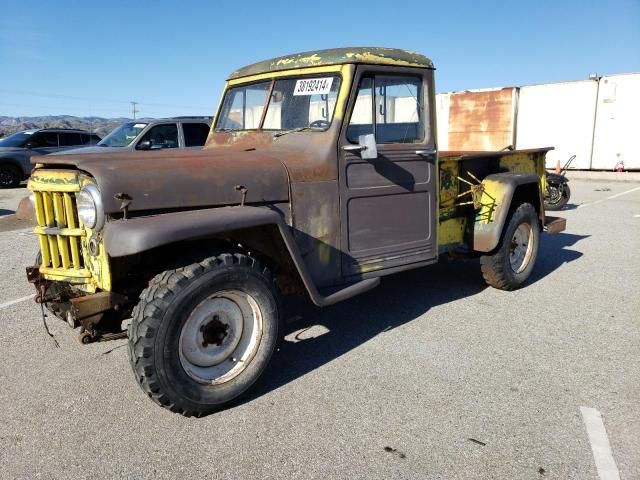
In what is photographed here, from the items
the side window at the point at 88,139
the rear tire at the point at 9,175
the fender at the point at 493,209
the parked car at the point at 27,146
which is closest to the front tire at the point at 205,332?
the fender at the point at 493,209

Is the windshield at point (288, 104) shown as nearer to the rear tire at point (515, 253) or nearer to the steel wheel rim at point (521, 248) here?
the rear tire at point (515, 253)

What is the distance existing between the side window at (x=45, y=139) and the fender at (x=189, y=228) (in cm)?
1341

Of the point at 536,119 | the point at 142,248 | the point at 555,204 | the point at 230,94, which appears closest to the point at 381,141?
the point at 230,94

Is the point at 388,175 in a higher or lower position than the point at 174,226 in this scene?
higher

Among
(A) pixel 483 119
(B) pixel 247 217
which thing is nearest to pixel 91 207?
(B) pixel 247 217

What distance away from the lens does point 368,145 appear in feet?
10.9

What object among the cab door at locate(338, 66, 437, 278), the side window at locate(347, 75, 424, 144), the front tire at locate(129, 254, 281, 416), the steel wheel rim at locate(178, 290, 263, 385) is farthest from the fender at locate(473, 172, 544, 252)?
the steel wheel rim at locate(178, 290, 263, 385)

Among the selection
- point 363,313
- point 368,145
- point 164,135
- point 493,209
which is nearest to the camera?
point 368,145

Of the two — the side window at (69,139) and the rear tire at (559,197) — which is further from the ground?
the side window at (69,139)

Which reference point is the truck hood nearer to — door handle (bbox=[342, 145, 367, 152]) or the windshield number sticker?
door handle (bbox=[342, 145, 367, 152])

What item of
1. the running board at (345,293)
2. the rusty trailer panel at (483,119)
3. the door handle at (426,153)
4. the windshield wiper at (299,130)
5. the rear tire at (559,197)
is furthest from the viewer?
the rusty trailer panel at (483,119)

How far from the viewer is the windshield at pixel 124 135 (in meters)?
9.91

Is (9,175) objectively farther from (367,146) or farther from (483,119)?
(483,119)

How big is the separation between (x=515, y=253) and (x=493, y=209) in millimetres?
770
